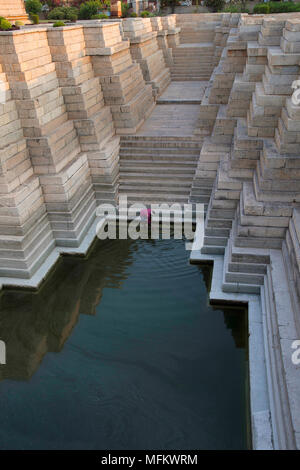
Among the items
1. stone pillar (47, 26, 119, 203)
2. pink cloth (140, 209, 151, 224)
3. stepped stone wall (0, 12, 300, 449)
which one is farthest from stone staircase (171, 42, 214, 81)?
pink cloth (140, 209, 151, 224)

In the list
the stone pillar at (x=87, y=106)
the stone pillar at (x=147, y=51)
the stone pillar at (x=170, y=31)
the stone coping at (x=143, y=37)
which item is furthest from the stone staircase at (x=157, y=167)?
the stone pillar at (x=170, y=31)

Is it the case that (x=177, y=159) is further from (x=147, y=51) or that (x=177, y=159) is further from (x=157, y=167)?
(x=147, y=51)

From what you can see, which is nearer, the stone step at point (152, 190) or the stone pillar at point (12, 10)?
the stone step at point (152, 190)

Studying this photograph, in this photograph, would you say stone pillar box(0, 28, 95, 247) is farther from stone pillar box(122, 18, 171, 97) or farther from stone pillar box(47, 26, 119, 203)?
stone pillar box(122, 18, 171, 97)

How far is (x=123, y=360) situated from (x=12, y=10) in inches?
692

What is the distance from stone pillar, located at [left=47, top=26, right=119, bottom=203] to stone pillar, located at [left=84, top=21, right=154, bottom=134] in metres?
0.28

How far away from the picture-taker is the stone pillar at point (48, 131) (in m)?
9.41

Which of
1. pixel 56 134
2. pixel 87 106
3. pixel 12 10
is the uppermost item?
pixel 12 10

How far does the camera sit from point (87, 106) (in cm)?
1141

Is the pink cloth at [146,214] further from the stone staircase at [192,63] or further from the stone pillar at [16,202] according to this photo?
the stone staircase at [192,63]

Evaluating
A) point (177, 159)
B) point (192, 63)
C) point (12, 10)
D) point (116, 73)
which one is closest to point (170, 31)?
point (192, 63)

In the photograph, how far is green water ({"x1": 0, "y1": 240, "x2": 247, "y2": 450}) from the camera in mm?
6086

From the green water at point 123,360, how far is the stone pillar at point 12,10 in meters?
13.5
